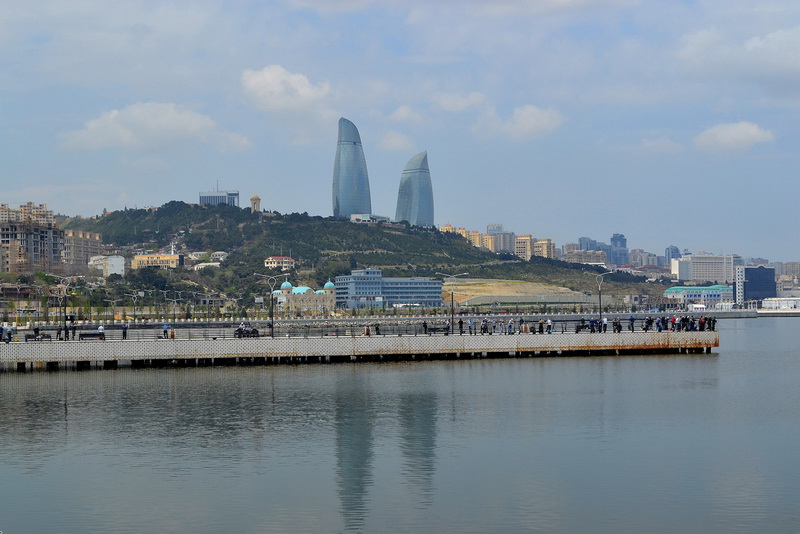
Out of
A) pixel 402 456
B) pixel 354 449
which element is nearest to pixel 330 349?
pixel 354 449

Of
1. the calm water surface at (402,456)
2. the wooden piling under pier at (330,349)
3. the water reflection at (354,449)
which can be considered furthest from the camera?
the wooden piling under pier at (330,349)

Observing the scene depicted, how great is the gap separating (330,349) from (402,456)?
38624 millimetres

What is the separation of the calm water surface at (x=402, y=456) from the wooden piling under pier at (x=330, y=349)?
33.8 feet

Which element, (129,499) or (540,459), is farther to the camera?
(540,459)

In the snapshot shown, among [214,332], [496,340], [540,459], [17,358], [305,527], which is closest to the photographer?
[305,527]

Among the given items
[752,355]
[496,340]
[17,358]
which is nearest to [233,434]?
[17,358]

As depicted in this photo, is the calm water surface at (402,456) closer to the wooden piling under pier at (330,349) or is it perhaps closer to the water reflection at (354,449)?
the water reflection at (354,449)

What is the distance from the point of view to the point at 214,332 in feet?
266

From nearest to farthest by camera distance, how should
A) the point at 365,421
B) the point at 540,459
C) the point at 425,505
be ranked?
the point at 425,505
the point at 540,459
the point at 365,421

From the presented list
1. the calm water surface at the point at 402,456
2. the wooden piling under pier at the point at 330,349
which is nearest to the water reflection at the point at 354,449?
the calm water surface at the point at 402,456

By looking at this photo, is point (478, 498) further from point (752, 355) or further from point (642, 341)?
point (752, 355)

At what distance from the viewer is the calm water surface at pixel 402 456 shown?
25703mm

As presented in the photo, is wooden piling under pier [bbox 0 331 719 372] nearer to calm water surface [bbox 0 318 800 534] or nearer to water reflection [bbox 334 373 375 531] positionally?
calm water surface [bbox 0 318 800 534]

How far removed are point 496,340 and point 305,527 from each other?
50653 mm
